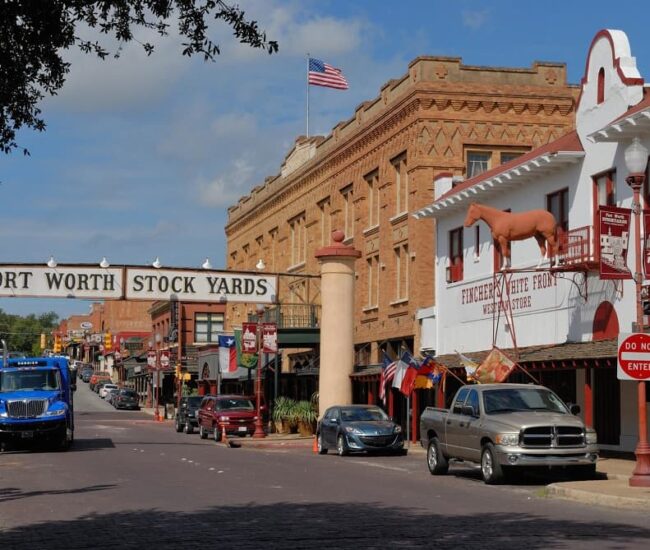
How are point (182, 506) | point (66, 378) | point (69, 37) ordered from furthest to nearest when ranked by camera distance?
point (66, 378)
point (182, 506)
point (69, 37)

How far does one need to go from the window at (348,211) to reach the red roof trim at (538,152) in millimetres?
11069

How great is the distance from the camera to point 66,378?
116 feet

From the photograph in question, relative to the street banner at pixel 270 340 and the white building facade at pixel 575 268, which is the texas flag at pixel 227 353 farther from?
the white building facade at pixel 575 268

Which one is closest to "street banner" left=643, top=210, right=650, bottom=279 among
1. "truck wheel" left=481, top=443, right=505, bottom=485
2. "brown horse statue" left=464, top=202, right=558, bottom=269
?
"brown horse statue" left=464, top=202, right=558, bottom=269

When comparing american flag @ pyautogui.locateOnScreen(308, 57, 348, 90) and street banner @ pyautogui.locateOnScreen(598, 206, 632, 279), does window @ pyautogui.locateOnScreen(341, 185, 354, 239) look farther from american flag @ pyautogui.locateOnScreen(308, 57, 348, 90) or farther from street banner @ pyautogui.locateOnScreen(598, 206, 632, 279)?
street banner @ pyautogui.locateOnScreen(598, 206, 632, 279)

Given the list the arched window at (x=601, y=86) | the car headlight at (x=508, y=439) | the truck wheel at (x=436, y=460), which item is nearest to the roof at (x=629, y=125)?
the arched window at (x=601, y=86)

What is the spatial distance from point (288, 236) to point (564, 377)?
30.6 metres

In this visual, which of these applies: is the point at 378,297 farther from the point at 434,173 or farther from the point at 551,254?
the point at 551,254

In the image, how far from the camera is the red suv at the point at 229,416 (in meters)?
45.0

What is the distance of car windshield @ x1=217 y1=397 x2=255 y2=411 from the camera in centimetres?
4578

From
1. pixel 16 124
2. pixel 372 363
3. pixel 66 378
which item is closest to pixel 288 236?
pixel 372 363

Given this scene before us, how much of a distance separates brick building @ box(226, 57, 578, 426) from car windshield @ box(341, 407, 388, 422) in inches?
273

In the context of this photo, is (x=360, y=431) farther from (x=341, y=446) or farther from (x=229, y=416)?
(x=229, y=416)

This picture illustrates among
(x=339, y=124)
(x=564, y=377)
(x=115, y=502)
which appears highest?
(x=339, y=124)
